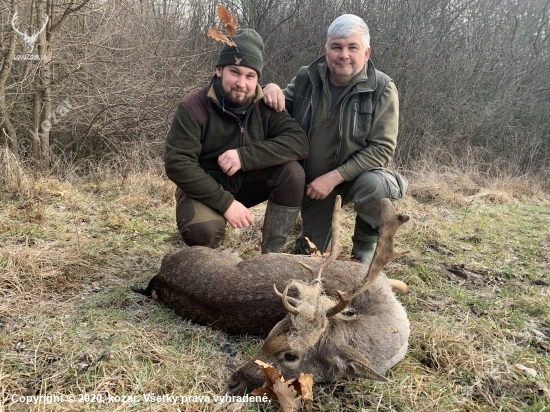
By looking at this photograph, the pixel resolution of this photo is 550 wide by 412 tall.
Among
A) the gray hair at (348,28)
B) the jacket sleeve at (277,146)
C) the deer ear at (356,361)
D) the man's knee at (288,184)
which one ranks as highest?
the gray hair at (348,28)

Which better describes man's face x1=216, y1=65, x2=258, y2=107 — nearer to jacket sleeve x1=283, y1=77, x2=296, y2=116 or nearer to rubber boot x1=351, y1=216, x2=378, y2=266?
jacket sleeve x1=283, y1=77, x2=296, y2=116

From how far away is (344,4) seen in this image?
42.9 feet

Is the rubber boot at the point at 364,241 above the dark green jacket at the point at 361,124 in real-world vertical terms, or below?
below

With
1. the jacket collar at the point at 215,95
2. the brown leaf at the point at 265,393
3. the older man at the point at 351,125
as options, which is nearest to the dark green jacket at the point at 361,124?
the older man at the point at 351,125

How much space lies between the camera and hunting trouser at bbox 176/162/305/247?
3801mm

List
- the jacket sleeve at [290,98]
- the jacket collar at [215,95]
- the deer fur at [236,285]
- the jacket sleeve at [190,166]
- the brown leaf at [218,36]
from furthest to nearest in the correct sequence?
the jacket sleeve at [290,98]
the jacket collar at [215,95]
the jacket sleeve at [190,166]
the brown leaf at [218,36]
the deer fur at [236,285]

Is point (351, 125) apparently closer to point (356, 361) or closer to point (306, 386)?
point (356, 361)

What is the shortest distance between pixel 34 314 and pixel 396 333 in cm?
240

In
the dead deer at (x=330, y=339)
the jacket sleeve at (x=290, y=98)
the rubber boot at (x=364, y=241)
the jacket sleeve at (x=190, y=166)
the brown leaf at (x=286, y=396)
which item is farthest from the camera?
the jacket sleeve at (x=290, y=98)

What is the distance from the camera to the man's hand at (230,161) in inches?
149

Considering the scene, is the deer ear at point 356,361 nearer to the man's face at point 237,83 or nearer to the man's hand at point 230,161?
the man's hand at point 230,161

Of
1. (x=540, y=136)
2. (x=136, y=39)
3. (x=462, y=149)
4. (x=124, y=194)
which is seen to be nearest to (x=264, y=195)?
(x=124, y=194)

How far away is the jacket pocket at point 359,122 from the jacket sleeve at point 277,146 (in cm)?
45

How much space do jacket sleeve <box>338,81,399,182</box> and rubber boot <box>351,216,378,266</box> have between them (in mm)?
475
